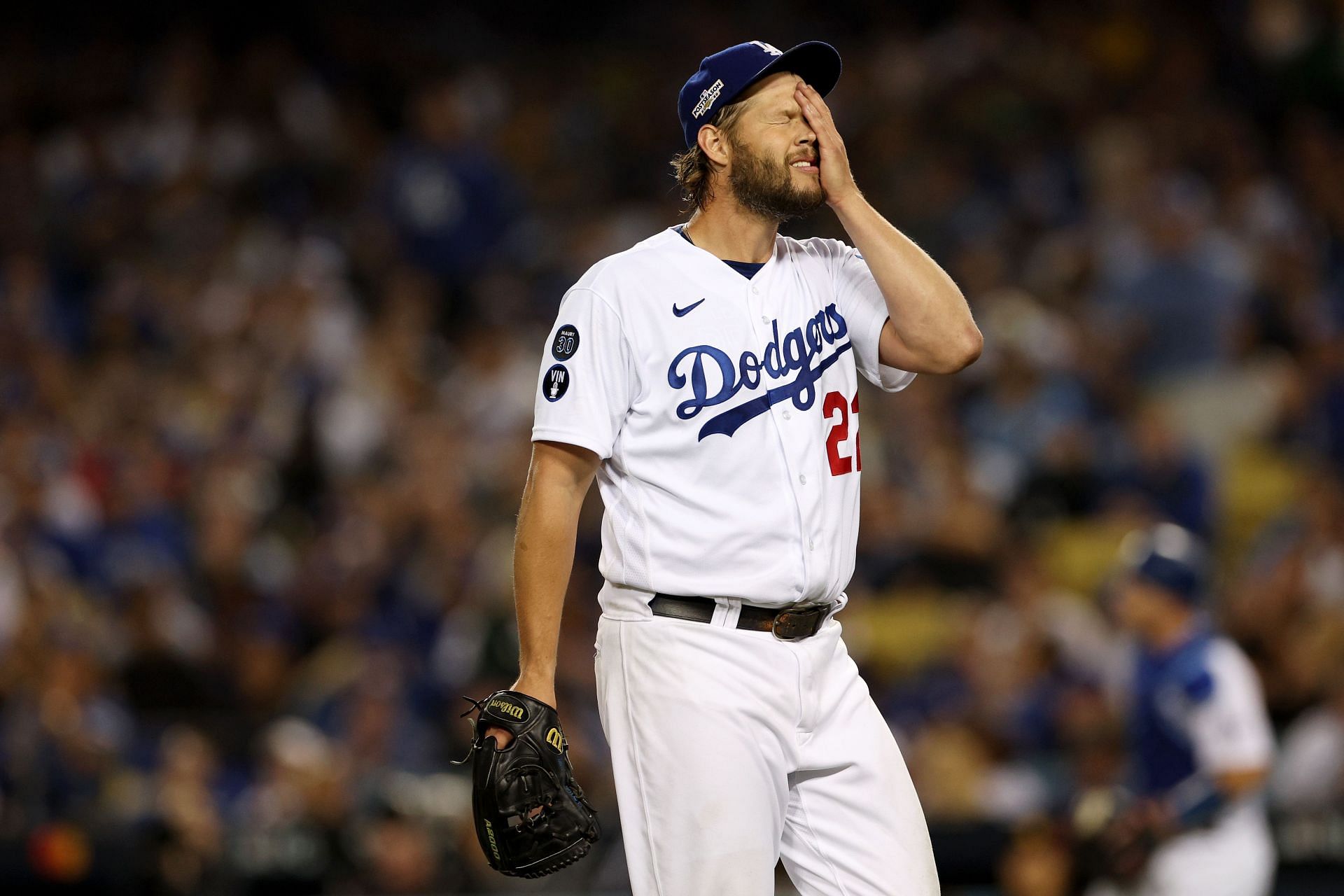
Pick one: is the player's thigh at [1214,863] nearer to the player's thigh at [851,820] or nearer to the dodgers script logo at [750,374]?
the player's thigh at [851,820]

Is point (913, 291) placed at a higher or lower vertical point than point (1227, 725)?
higher

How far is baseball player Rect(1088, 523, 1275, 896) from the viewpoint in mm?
5371

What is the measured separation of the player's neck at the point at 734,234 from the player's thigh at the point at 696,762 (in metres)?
0.76

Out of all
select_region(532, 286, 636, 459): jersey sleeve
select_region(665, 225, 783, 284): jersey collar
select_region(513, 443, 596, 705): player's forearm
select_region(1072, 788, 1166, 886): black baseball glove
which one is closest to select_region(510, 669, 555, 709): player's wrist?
select_region(513, 443, 596, 705): player's forearm

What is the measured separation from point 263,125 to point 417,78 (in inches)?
44.7

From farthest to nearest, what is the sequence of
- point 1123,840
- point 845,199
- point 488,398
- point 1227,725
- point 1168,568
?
point 488,398 → point 1168,568 → point 1123,840 → point 1227,725 → point 845,199

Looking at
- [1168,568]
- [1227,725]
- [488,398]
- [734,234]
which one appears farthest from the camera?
[488,398]

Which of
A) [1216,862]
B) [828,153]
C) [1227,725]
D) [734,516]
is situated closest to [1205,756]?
[1227,725]

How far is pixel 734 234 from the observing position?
354 cm

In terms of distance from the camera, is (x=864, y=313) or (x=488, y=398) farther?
(x=488, y=398)

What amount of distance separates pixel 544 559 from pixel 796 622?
50cm

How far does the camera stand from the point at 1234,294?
901 centimetres

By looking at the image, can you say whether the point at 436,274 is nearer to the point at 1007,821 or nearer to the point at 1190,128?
the point at 1190,128

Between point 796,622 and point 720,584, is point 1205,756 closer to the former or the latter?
point 796,622
